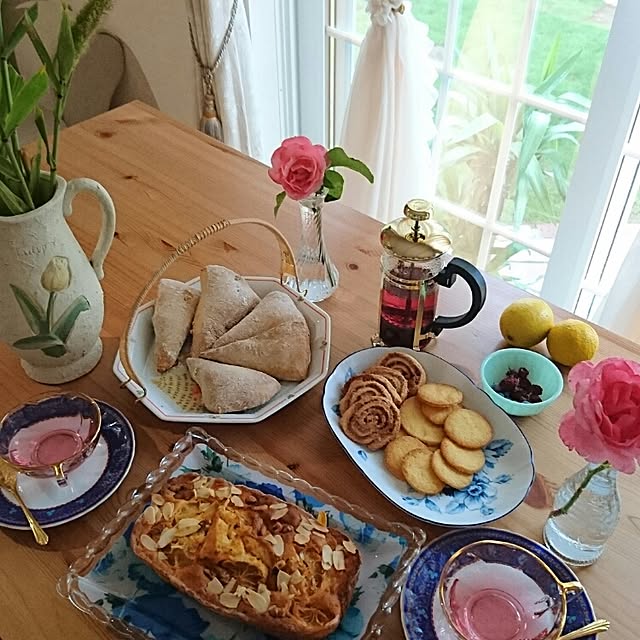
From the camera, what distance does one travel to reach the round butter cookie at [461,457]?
78 centimetres

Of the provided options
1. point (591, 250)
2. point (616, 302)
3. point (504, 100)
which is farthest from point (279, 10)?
point (616, 302)

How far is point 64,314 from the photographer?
0.83 meters

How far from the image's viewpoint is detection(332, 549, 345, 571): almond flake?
2.20ft

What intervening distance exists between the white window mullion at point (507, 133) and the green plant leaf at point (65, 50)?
1.10m

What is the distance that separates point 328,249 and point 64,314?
43 cm

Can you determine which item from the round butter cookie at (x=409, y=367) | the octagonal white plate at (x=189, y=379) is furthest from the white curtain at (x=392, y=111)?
the round butter cookie at (x=409, y=367)

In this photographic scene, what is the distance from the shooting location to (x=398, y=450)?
2.61 ft

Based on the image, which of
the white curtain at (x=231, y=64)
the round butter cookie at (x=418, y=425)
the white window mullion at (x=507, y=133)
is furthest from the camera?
the white curtain at (x=231, y=64)

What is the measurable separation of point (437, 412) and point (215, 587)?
319 millimetres

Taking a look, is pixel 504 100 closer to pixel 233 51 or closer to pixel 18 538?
pixel 233 51

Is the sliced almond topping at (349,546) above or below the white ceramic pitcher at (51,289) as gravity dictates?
below

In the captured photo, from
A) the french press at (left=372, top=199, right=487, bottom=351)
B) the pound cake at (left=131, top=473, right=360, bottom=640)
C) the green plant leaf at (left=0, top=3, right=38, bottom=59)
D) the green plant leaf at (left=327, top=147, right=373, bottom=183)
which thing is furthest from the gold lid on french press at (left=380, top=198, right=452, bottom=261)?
the green plant leaf at (left=0, top=3, right=38, bottom=59)

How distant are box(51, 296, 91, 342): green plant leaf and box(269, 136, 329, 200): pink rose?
283 mm

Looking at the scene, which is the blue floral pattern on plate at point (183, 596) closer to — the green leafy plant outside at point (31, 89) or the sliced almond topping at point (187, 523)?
the sliced almond topping at point (187, 523)
